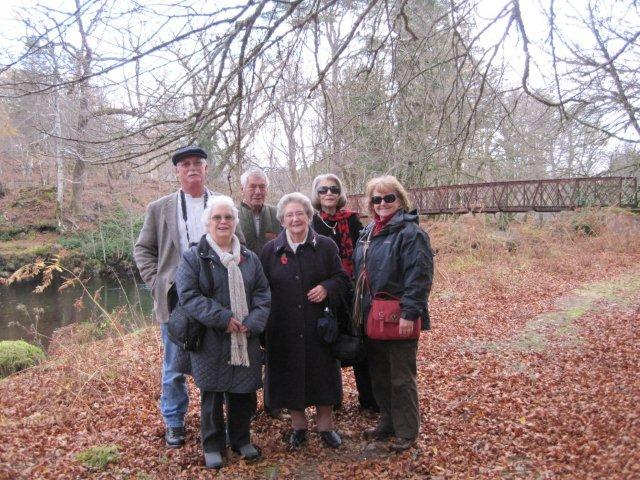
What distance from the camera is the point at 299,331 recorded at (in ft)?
11.3

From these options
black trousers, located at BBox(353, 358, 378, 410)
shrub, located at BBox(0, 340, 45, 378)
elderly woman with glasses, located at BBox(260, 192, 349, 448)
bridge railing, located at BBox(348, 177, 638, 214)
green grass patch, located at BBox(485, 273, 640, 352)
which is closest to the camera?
elderly woman with glasses, located at BBox(260, 192, 349, 448)

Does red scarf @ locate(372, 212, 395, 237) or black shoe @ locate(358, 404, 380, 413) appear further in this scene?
black shoe @ locate(358, 404, 380, 413)

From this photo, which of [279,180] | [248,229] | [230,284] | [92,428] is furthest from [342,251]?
[279,180]

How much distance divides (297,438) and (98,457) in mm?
1317

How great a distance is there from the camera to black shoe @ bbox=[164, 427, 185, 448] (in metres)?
3.60

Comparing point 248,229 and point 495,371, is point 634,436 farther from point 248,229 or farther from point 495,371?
point 248,229

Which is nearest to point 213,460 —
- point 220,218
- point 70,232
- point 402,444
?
point 402,444

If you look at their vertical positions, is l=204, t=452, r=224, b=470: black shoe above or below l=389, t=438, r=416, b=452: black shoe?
above

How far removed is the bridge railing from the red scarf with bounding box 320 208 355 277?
42.7 ft

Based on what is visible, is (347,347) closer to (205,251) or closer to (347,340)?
(347,340)

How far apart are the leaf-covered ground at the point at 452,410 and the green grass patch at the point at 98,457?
1.0 inches

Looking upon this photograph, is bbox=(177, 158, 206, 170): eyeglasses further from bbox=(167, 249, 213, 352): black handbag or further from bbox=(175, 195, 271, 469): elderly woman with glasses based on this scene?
bbox=(167, 249, 213, 352): black handbag

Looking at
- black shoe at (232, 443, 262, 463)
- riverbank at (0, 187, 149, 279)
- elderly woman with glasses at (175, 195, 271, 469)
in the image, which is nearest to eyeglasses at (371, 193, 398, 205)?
elderly woman with glasses at (175, 195, 271, 469)

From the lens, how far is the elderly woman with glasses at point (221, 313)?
318 centimetres
